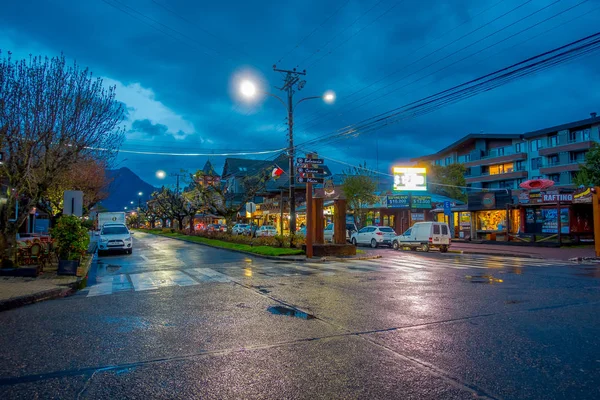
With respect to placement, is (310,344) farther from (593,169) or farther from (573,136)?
(573,136)

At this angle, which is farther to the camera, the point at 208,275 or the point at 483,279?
the point at 208,275

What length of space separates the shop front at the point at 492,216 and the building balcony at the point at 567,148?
1877cm

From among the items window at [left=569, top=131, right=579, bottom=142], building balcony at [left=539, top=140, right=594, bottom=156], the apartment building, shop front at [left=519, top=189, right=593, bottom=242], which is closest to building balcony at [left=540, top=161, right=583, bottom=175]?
the apartment building

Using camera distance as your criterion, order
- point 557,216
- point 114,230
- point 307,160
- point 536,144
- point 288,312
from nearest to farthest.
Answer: point 288,312
point 307,160
point 114,230
point 557,216
point 536,144

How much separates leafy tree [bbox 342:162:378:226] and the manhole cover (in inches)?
1406

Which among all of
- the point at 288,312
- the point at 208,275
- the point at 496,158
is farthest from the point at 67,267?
the point at 496,158

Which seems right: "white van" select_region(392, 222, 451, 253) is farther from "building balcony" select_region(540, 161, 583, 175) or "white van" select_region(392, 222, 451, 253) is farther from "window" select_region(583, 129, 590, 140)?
"window" select_region(583, 129, 590, 140)

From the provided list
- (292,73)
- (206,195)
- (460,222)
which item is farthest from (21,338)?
(460,222)

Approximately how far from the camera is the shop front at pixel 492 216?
3528 centimetres

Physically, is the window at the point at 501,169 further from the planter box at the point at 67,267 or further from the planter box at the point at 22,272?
the planter box at the point at 22,272

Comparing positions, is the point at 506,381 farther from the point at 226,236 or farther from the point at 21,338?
the point at 226,236

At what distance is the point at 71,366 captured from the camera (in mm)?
5246

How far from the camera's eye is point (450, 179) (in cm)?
6034

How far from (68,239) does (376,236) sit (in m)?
23.5
